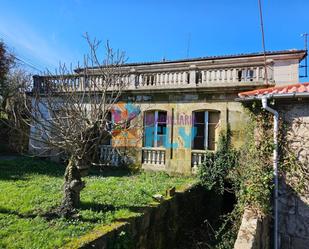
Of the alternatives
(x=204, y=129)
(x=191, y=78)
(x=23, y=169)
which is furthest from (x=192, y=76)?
(x=23, y=169)

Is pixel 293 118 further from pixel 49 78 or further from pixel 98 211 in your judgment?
pixel 49 78

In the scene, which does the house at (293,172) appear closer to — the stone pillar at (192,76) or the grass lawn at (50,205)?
the grass lawn at (50,205)

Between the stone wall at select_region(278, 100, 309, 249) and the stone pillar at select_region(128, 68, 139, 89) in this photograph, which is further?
the stone pillar at select_region(128, 68, 139, 89)

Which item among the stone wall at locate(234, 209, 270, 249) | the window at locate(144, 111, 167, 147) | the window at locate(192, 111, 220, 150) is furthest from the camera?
the window at locate(144, 111, 167, 147)

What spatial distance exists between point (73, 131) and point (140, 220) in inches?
96.8

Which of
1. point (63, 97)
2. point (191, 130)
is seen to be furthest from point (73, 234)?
point (191, 130)

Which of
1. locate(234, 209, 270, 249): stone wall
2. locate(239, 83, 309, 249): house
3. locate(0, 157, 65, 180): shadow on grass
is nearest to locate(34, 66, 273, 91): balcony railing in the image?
locate(0, 157, 65, 180): shadow on grass

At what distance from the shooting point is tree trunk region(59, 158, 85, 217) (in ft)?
17.7

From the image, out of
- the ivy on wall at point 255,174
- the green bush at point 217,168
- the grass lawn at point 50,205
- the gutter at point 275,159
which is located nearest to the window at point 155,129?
the grass lawn at point 50,205

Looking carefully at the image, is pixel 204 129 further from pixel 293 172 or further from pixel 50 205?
pixel 50 205

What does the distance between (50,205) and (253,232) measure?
437 cm

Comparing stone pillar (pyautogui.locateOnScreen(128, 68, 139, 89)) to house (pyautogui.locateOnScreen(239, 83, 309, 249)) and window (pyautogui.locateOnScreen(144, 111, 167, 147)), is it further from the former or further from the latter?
house (pyautogui.locateOnScreen(239, 83, 309, 249))

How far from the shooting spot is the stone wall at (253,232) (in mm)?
4109

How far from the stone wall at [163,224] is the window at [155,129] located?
341 cm
